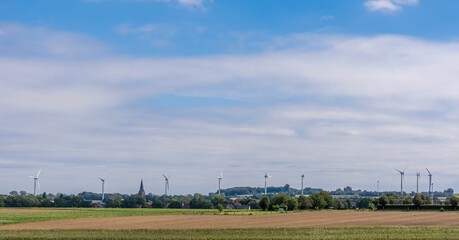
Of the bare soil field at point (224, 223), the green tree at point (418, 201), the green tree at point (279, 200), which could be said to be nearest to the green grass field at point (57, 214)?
the bare soil field at point (224, 223)

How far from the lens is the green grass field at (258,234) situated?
71188 mm

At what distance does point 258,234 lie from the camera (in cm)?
7619

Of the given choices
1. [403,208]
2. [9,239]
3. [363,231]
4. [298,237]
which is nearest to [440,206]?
[403,208]

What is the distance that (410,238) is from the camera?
6831 cm

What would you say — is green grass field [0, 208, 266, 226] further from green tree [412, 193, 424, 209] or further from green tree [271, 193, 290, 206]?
green tree [412, 193, 424, 209]

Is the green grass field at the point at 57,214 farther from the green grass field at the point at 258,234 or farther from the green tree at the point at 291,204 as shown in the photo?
the green grass field at the point at 258,234

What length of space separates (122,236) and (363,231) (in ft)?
90.5

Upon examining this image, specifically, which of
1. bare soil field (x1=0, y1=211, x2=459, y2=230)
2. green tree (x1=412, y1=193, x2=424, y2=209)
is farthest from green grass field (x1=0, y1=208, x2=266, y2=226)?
green tree (x1=412, y1=193, x2=424, y2=209)

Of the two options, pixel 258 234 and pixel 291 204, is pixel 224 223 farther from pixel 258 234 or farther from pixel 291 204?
pixel 291 204

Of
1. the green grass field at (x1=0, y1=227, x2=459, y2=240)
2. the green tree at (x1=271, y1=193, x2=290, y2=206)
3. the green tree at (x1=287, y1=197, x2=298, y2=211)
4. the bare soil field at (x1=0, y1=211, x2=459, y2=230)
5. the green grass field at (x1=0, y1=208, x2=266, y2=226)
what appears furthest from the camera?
the green tree at (x1=271, y1=193, x2=290, y2=206)

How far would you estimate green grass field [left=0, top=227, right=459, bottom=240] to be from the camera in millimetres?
71188

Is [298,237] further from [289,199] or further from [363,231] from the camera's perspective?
[289,199]

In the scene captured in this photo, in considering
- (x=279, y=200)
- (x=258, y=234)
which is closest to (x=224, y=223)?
(x=258, y=234)

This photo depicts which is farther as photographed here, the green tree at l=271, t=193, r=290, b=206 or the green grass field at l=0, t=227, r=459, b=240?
the green tree at l=271, t=193, r=290, b=206
